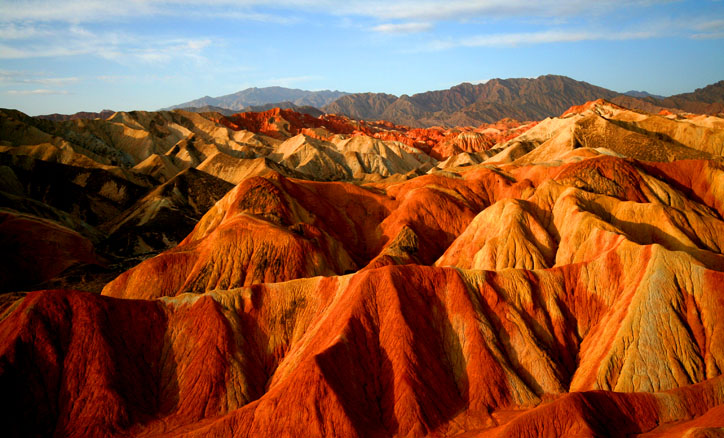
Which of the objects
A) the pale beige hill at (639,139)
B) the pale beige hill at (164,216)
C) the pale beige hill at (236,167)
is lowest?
the pale beige hill at (164,216)

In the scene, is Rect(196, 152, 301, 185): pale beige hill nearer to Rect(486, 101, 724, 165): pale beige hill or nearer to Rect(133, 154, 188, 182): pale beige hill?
Rect(133, 154, 188, 182): pale beige hill

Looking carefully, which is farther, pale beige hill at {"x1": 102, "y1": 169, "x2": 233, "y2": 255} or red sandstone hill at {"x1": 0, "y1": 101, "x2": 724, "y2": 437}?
pale beige hill at {"x1": 102, "y1": 169, "x2": 233, "y2": 255}

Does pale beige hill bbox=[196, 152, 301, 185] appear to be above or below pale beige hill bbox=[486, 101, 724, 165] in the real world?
below

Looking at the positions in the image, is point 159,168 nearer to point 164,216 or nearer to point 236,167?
point 236,167

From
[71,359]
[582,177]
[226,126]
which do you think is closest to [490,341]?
[71,359]

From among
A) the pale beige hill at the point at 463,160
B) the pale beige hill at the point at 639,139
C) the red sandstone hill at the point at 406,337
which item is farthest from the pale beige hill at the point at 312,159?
the red sandstone hill at the point at 406,337

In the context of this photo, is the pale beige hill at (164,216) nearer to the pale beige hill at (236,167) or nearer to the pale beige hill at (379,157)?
the pale beige hill at (236,167)

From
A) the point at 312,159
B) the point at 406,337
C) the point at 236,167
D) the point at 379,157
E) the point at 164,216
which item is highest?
the point at 236,167

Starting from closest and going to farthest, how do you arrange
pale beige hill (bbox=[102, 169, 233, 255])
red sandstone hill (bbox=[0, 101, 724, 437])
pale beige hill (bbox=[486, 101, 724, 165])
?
red sandstone hill (bbox=[0, 101, 724, 437])
pale beige hill (bbox=[102, 169, 233, 255])
pale beige hill (bbox=[486, 101, 724, 165])

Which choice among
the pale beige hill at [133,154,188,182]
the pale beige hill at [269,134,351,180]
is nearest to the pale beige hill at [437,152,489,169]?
the pale beige hill at [269,134,351,180]

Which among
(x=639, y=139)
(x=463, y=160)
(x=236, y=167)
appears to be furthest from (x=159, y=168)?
(x=639, y=139)

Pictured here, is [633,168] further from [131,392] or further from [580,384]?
[131,392]
